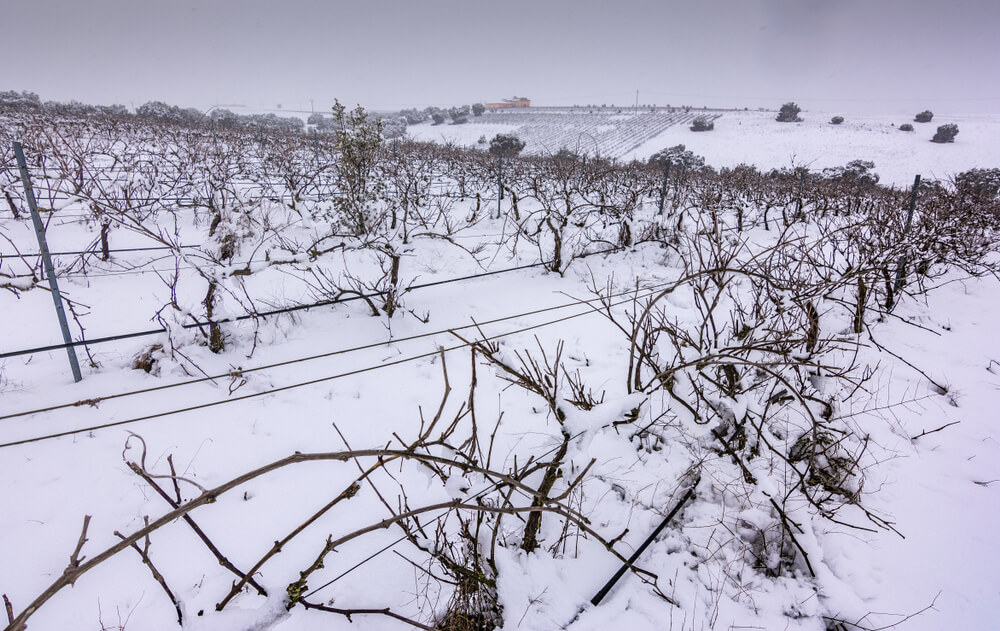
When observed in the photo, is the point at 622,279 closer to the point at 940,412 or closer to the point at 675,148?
the point at 940,412

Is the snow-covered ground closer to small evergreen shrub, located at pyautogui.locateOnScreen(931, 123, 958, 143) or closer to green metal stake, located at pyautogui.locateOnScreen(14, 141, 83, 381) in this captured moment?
small evergreen shrub, located at pyautogui.locateOnScreen(931, 123, 958, 143)

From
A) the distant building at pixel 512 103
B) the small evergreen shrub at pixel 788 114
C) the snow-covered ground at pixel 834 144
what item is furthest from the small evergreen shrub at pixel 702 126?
the distant building at pixel 512 103

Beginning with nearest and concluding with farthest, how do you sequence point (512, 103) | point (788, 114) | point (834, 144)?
point (834, 144), point (788, 114), point (512, 103)

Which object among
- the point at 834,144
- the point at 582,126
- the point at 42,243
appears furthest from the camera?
the point at 582,126

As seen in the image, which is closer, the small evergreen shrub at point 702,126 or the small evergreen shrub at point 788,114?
the small evergreen shrub at point 702,126

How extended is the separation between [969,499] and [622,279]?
171 inches

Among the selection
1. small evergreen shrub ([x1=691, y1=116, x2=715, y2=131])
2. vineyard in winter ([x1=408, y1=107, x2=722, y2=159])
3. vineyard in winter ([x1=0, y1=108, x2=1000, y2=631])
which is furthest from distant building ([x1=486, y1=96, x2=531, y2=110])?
vineyard in winter ([x1=0, y1=108, x2=1000, y2=631])

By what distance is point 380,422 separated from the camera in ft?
10.6

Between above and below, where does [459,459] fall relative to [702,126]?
below

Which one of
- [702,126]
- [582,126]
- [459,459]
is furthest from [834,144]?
[459,459]

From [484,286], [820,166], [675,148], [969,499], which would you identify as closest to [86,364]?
[484,286]

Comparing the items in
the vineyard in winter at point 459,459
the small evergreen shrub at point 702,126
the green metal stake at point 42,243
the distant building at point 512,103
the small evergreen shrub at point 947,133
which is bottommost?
the vineyard in winter at point 459,459

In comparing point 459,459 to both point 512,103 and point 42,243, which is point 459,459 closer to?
point 42,243

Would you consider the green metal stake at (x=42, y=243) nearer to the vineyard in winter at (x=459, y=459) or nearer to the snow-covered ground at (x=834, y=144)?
the vineyard in winter at (x=459, y=459)
